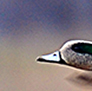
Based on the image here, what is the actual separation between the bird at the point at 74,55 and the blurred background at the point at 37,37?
3 cm

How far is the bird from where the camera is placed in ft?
2.54

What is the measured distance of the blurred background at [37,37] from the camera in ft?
2.63

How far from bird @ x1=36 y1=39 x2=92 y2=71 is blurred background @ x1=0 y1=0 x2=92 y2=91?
3cm

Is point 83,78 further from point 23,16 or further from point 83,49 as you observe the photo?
point 23,16

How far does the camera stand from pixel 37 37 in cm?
86

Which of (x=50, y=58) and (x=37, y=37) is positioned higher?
(x=37, y=37)

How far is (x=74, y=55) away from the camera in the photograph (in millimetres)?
788

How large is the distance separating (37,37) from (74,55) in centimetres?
23

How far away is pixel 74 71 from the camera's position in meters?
0.83

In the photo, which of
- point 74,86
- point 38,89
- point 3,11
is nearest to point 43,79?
point 38,89

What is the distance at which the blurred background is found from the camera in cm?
80

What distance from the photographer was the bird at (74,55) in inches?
30.5

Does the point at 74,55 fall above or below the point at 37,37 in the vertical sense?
below

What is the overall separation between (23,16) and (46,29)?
0.50ft
